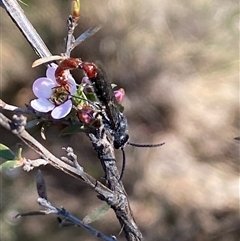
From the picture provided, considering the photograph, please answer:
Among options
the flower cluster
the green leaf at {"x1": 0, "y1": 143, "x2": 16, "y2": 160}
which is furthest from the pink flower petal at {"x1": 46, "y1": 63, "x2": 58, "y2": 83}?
the green leaf at {"x1": 0, "y1": 143, "x2": 16, "y2": 160}

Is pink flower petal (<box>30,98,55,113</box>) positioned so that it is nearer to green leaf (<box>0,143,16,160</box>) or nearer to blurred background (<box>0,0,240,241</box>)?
green leaf (<box>0,143,16,160</box>)

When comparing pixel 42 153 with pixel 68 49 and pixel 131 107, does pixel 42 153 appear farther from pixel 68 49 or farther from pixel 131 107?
pixel 131 107

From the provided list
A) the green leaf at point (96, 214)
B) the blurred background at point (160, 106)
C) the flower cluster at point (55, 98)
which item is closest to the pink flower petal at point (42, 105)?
the flower cluster at point (55, 98)

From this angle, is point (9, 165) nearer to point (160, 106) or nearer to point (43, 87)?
point (43, 87)

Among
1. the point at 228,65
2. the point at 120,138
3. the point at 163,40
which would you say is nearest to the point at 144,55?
the point at 163,40

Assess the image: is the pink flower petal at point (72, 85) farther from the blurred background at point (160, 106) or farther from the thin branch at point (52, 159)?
the blurred background at point (160, 106)
